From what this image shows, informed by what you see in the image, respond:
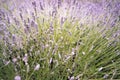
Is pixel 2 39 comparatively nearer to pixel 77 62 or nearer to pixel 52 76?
pixel 52 76

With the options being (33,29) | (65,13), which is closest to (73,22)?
(65,13)

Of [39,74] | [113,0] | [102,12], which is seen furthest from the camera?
[113,0]

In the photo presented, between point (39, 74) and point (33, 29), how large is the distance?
25.3 inches

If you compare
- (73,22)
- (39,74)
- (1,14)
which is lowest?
(39,74)

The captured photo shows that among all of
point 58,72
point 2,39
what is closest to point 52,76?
point 58,72

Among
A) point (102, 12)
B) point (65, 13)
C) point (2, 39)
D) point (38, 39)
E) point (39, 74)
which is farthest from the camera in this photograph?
point (102, 12)

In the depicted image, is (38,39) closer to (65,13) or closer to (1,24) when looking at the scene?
(1,24)

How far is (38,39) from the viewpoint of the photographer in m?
1.89

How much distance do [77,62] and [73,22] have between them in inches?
29.3

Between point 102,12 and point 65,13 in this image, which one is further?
point 102,12

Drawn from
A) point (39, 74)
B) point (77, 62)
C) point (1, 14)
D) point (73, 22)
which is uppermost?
point (1, 14)

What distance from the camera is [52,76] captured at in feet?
4.96

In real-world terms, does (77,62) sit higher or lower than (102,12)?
lower

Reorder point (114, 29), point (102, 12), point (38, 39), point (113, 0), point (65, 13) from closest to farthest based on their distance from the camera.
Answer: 1. point (38, 39)
2. point (114, 29)
3. point (65, 13)
4. point (102, 12)
5. point (113, 0)
